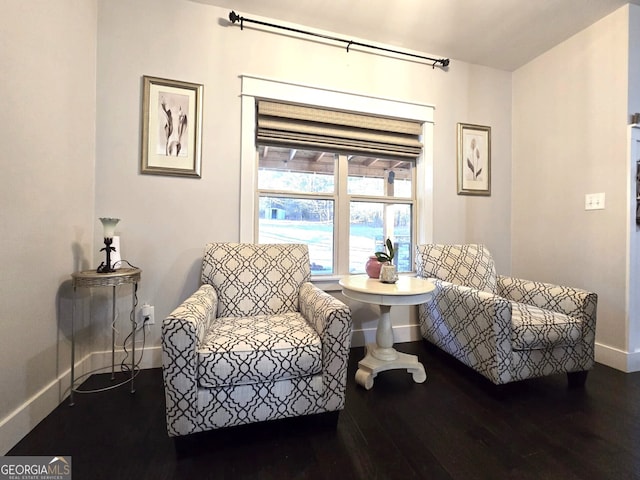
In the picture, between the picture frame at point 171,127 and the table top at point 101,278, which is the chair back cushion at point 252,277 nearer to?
the table top at point 101,278

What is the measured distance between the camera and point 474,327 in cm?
166

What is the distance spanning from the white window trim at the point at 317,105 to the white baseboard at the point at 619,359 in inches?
57.5

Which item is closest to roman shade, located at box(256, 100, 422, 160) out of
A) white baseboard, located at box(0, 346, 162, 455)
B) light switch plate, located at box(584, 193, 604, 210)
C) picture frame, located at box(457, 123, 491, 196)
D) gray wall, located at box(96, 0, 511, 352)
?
gray wall, located at box(96, 0, 511, 352)

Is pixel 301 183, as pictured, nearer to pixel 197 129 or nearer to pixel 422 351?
pixel 197 129

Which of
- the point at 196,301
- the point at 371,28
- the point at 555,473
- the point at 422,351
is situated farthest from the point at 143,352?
the point at 371,28

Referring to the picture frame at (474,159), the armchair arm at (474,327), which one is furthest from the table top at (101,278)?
the picture frame at (474,159)

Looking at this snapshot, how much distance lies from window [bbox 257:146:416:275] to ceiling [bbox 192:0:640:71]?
0.98 m

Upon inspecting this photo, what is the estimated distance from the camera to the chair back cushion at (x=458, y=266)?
2143 millimetres

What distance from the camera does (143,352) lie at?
1891mm

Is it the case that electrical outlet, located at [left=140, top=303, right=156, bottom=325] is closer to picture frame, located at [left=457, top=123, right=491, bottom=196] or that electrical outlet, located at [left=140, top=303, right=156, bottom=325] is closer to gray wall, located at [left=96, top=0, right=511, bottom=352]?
gray wall, located at [left=96, top=0, right=511, bottom=352]

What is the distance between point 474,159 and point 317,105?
62.6 inches

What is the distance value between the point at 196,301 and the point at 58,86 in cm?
138

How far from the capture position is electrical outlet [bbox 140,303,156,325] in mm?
1879

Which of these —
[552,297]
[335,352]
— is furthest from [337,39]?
[552,297]
